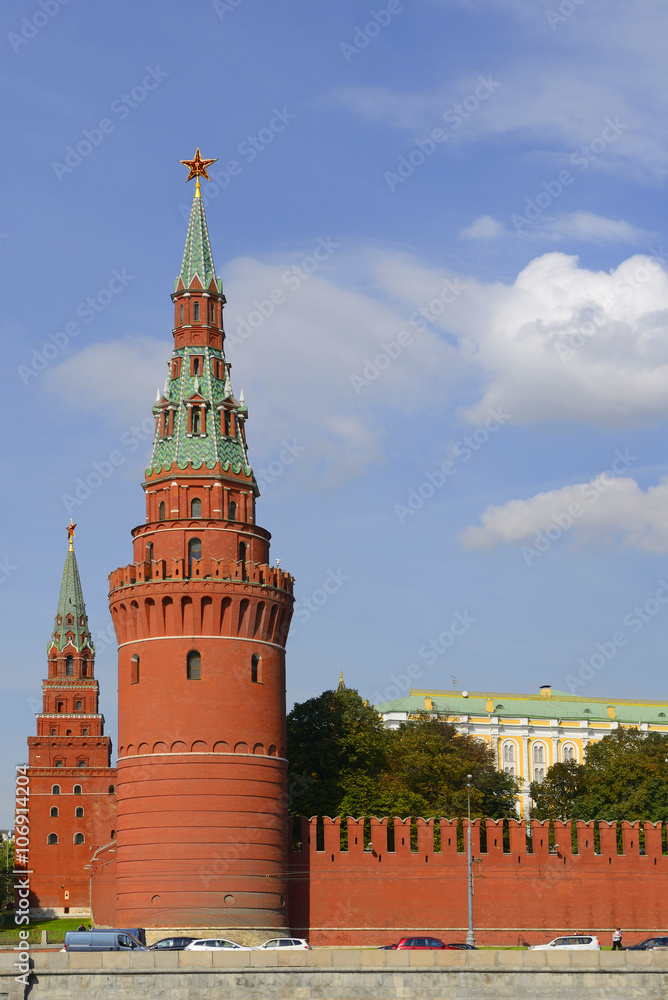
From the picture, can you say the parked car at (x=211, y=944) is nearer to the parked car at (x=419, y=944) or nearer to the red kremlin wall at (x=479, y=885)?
the parked car at (x=419, y=944)

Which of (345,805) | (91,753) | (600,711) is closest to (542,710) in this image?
(600,711)

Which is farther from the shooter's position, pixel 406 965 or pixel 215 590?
pixel 215 590

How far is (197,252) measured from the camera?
209 ft

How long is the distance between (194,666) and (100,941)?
12238 mm

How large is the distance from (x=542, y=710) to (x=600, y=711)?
7.84 meters

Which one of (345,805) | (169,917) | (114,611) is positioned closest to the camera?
(169,917)

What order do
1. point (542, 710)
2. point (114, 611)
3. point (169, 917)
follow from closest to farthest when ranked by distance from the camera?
point (169, 917) < point (114, 611) < point (542, 710)

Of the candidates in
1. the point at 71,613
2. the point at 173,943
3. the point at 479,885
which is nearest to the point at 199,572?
the point at 173,943

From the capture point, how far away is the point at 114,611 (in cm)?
5919

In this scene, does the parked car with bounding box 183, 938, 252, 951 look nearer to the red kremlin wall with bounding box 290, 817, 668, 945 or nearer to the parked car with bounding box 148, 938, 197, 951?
the parked car with bounding box 148, 938, 197, 951

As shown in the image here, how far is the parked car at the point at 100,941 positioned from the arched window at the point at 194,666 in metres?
11.1

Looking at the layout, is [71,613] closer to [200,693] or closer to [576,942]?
[200,693]

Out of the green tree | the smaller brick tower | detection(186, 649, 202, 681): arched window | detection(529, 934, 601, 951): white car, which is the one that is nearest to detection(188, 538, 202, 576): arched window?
detection(186, 649, 202, 681): arched window

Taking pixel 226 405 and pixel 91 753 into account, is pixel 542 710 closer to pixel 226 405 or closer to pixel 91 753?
pixel 91 753
